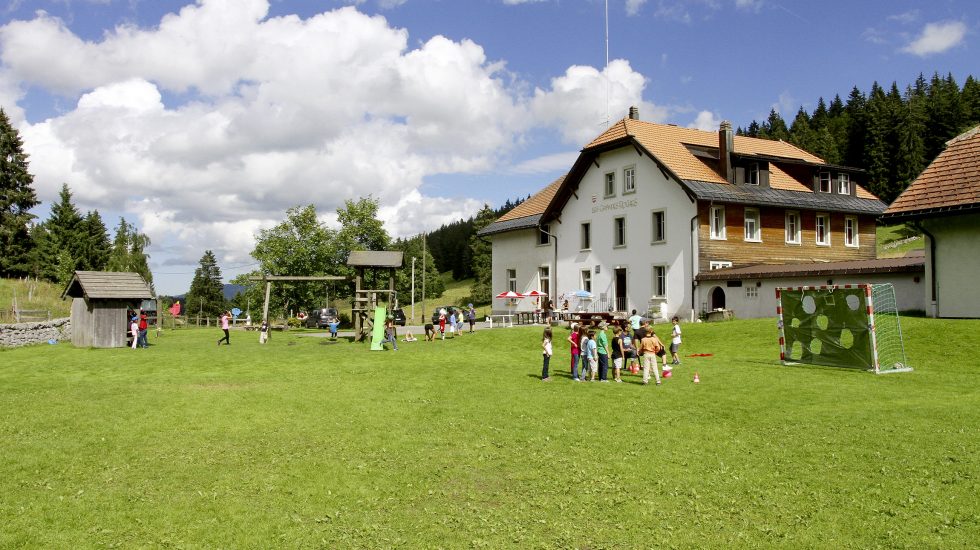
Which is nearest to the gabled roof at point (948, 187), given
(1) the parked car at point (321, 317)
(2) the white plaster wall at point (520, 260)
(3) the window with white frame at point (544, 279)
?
(3) the window with white frame at point (544, 279)

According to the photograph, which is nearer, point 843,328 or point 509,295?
point 843,328

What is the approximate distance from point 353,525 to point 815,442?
7.33m

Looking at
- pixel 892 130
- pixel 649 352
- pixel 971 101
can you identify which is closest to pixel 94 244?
pixel 649 352

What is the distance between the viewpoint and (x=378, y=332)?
3052cm

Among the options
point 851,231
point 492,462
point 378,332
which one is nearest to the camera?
point 492,462

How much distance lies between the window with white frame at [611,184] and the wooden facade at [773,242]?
281 inches

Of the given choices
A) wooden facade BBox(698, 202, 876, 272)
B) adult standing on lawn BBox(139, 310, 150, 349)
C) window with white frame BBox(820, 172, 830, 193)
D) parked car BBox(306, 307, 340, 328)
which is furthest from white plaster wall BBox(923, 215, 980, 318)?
parked car BBox(306, 307, 340, 328)

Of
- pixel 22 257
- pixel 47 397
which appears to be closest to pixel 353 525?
pixel 47 397

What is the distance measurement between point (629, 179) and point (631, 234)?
341 cm

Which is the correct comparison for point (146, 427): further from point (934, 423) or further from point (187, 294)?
point (187, 294)

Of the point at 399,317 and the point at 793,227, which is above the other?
the point at 793,227

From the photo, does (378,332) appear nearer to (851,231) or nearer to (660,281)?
(660,281)

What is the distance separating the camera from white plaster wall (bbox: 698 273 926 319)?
97.2 feet

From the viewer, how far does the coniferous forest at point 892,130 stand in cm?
8812
